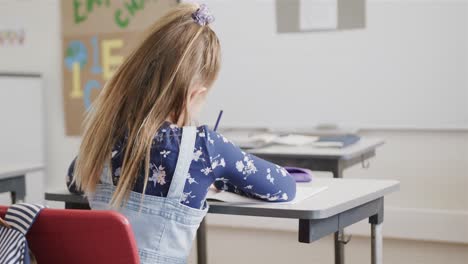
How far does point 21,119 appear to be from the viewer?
4477 millimetres

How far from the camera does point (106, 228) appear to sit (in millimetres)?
1251

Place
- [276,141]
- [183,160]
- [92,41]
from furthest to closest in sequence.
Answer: [92,41] → [276,141] → [183,160]

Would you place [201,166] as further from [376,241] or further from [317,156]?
[317,156]

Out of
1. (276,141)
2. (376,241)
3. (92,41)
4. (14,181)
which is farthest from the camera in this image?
(92,41)

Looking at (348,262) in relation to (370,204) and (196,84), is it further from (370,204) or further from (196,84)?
(196,84)

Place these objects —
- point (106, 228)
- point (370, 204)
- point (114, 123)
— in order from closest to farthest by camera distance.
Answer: point (106, 228) → point (114, 123) → point (370, 204)

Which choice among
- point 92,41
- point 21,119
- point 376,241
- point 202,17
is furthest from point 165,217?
point 21,119

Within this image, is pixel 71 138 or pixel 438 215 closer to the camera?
pixel 438 215

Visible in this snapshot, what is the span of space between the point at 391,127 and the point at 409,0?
23.7 inches

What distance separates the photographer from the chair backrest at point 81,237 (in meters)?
1.25

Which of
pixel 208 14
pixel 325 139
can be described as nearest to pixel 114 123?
pixel 208 14

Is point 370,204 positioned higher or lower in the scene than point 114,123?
lower

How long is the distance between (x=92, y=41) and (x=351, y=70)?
163cm

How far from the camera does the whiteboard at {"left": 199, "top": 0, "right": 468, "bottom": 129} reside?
3404 mm
